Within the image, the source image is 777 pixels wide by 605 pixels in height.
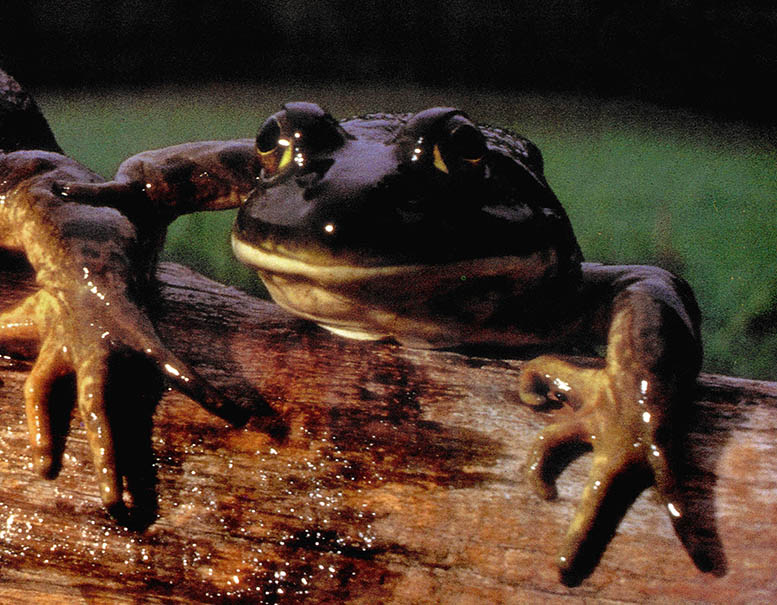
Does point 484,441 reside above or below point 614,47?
below

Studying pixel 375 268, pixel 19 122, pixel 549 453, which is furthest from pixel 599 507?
pixel 19 122

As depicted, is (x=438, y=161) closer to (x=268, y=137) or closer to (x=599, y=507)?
(x=268, y=137)

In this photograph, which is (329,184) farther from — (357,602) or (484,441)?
(357,602)

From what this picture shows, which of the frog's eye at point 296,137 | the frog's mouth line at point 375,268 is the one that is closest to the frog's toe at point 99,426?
the frog's mouth line at point 375,268

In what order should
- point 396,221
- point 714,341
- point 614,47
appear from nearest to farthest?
point 396,221
point 714,341
point 614,47

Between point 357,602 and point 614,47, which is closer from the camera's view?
point 357,602

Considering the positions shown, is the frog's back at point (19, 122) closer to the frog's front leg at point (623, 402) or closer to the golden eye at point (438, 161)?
the golden eye at point (438, 161)

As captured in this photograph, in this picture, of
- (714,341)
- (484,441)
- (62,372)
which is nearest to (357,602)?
(484,441)
